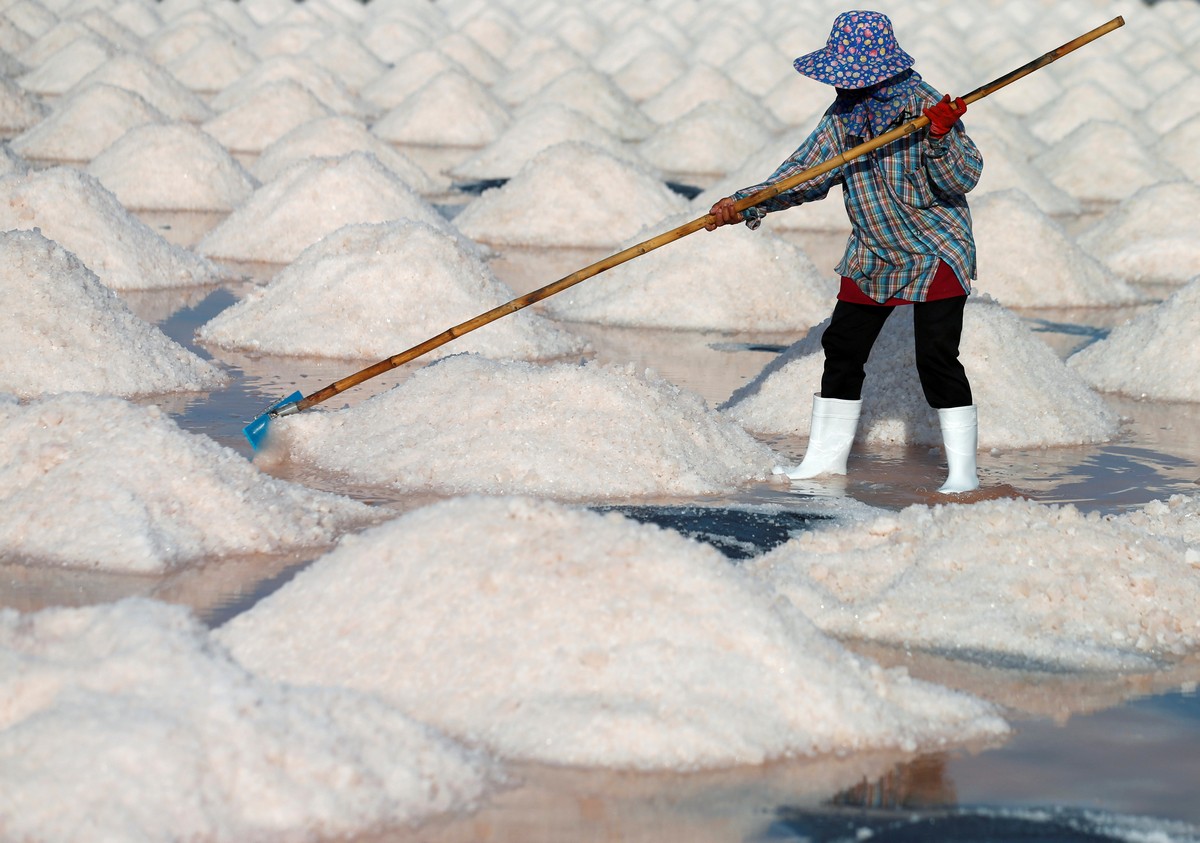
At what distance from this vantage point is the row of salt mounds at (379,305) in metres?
6.32

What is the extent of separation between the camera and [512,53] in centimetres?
2153

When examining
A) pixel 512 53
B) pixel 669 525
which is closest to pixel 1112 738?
pixel 669 525

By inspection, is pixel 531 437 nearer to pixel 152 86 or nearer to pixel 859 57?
pixel 859 57

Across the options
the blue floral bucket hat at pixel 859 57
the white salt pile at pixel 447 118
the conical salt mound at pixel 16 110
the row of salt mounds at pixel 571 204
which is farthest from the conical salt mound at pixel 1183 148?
the blue floral bucket hat at pixel 859 57

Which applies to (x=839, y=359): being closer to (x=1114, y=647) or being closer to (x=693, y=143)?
(x=1114, y=647)

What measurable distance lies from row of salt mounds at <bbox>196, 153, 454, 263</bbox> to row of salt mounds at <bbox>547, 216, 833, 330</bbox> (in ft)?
4.64

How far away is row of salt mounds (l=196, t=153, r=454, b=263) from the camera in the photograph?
343 inches

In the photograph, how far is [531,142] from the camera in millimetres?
13453

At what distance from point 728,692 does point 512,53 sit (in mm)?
19295

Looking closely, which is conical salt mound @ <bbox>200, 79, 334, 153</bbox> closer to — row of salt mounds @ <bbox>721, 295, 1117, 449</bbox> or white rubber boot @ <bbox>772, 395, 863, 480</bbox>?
row of salt mounds @ <bbox>721, 295, 1117, 449</bbox>

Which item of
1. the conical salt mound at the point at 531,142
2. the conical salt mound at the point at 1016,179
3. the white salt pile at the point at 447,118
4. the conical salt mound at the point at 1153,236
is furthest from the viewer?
the white salt pile at the point at 447,118

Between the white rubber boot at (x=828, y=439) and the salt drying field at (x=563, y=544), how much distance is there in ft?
0.23

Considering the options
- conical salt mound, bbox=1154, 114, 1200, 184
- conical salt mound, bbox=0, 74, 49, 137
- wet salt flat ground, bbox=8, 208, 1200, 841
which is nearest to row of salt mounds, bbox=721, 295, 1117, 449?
wet salt flat ground, bbox=8, 208, 1200, 841

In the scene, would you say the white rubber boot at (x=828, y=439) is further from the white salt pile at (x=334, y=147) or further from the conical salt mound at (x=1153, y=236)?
the white salt pile at (x=334, y=147)
